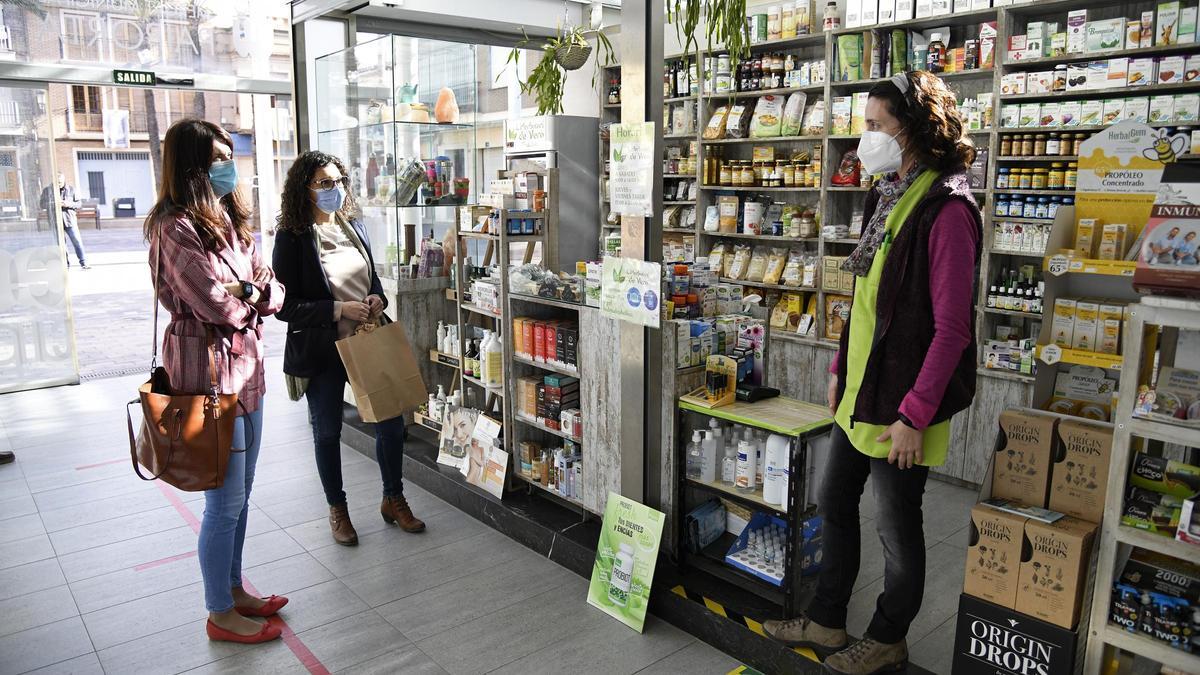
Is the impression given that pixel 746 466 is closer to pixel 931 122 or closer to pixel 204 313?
pixel 931 122

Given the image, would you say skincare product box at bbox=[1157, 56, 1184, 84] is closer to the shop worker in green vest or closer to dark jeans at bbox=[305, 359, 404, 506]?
the shop worker in green vest

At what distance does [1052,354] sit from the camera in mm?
2656

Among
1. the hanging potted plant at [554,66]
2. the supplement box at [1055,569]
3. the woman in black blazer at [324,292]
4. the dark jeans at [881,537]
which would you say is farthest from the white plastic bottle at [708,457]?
the hanging potted plant at [554,66]

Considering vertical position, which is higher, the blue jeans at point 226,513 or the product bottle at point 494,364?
the product bottle at point 494,364

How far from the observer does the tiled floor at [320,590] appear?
303cm

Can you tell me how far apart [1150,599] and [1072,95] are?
3088 millimetres

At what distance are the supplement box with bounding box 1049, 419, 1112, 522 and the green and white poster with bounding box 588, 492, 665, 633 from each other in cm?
138

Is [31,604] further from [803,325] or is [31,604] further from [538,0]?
[538,0]

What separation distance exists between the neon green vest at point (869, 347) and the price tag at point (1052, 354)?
1.72ft

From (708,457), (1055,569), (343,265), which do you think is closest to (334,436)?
(343,265)

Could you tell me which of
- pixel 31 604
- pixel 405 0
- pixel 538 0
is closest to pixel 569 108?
pixel 538 0

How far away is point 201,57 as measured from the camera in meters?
7.33

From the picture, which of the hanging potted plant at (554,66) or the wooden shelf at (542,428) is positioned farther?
the hanging potted plant at (554,66)

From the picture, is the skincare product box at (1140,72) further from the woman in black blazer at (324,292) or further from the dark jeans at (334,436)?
the dark jeans at (334,436)
